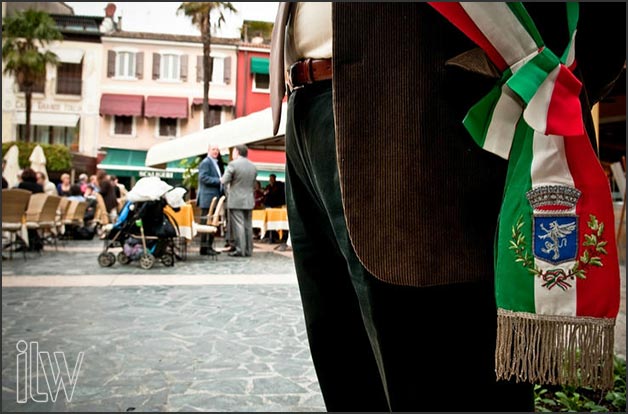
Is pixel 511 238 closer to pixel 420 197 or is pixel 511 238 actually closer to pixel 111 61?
pixel 420 197

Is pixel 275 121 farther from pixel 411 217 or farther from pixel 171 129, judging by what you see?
pixel 171 129

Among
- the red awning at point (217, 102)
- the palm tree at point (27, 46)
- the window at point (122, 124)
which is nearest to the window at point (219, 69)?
the red awning at point (217, 102)

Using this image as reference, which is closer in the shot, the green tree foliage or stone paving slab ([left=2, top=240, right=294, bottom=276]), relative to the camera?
stone paving slab ([left=2, top=240, right=294, bottom=276])

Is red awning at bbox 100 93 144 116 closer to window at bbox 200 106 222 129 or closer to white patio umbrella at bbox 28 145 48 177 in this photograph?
window at bbox 200 106 222 129

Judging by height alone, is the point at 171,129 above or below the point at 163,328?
above

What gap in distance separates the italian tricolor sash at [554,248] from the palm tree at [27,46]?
2766 centimetres

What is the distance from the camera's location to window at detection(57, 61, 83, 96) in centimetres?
2653

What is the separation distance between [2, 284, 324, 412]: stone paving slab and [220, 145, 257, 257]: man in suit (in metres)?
3.10

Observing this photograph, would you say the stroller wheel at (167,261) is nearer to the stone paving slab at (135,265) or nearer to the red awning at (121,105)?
the stone paving slab at (135,265)

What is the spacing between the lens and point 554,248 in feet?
1.96

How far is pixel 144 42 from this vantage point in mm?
25422

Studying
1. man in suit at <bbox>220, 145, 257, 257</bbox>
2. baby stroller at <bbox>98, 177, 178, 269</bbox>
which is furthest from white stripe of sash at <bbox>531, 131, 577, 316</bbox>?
man in suit at <bbox>220, 145, 257, 257</bbox>

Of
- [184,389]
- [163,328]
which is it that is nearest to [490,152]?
[184,389]

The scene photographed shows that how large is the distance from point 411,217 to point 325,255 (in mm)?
263
